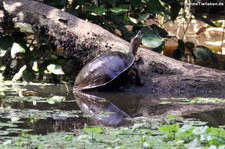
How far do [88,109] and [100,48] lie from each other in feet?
5.07

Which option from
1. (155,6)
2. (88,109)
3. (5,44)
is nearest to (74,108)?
(88,109)

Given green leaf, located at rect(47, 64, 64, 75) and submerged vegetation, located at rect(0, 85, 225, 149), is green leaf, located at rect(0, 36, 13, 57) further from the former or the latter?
submerged vegetation, located at rect(0, 85, 225, 149)

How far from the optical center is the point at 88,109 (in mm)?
4363

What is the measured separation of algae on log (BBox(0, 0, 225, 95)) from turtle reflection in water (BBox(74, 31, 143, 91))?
0.19m

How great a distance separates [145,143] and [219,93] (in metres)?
2.84

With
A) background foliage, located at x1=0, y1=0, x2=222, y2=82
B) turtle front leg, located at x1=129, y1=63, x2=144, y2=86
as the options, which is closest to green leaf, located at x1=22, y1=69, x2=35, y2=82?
background foliage, located at x1=0, y1=0, x2=222, y2=82

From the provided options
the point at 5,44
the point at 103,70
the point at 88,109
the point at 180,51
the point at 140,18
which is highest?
the point at 140,18

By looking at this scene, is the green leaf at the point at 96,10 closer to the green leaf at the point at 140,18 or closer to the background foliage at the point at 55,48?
the background foliage at the point at 55,48

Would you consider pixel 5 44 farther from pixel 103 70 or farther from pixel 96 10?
pixel 103 70

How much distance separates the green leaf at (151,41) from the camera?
19.1ft

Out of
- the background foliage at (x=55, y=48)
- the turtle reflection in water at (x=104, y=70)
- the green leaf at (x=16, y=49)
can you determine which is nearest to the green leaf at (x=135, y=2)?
the background foliage at (x=55, y=48)

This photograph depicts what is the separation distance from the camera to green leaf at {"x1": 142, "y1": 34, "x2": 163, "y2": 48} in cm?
582

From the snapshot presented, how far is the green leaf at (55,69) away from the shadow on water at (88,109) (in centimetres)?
26

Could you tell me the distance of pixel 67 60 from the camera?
6.38m
